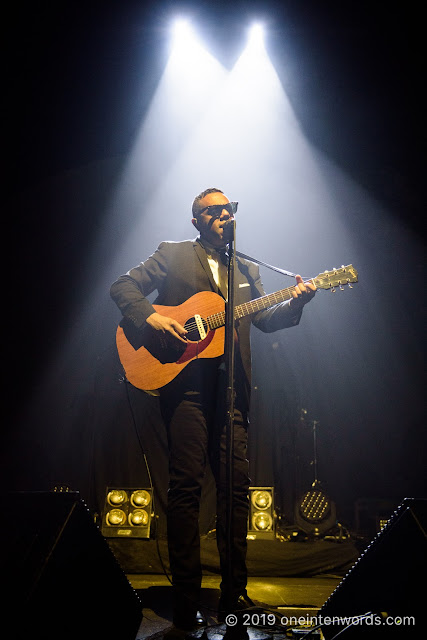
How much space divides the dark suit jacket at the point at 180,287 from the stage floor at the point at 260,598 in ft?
4.00

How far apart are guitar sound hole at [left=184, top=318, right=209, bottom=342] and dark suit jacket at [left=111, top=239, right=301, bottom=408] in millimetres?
147

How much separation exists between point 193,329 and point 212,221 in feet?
2.45

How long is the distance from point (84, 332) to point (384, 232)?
3.89 meters

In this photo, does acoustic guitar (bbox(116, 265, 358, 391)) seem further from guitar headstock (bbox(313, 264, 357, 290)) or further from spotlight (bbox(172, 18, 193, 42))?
spotlight (bbox(172, 18, 193, 42))

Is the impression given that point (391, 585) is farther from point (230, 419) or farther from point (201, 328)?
point (201, 328)

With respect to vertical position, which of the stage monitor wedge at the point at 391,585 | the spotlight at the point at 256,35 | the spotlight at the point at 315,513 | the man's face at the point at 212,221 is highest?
the spotlight at the point at 256,35

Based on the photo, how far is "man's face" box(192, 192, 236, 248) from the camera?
9.68 feet

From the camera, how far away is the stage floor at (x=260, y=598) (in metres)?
2.29

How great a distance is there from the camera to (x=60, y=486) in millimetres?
5055

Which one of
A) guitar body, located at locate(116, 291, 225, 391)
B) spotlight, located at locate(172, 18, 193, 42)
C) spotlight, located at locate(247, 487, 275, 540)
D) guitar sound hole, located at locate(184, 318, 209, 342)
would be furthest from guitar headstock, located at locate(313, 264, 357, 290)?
spotlight, located at locate(172, 18, 193, 42)

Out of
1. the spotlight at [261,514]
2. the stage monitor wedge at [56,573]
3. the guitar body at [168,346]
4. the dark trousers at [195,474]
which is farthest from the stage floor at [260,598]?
the guitar body at [168,346]

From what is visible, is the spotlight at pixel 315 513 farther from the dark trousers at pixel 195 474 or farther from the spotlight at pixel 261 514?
the dark trousers at pixel 195 474

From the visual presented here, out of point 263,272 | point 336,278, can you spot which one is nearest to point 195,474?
point 336,278

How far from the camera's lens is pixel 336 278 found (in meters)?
2.92
